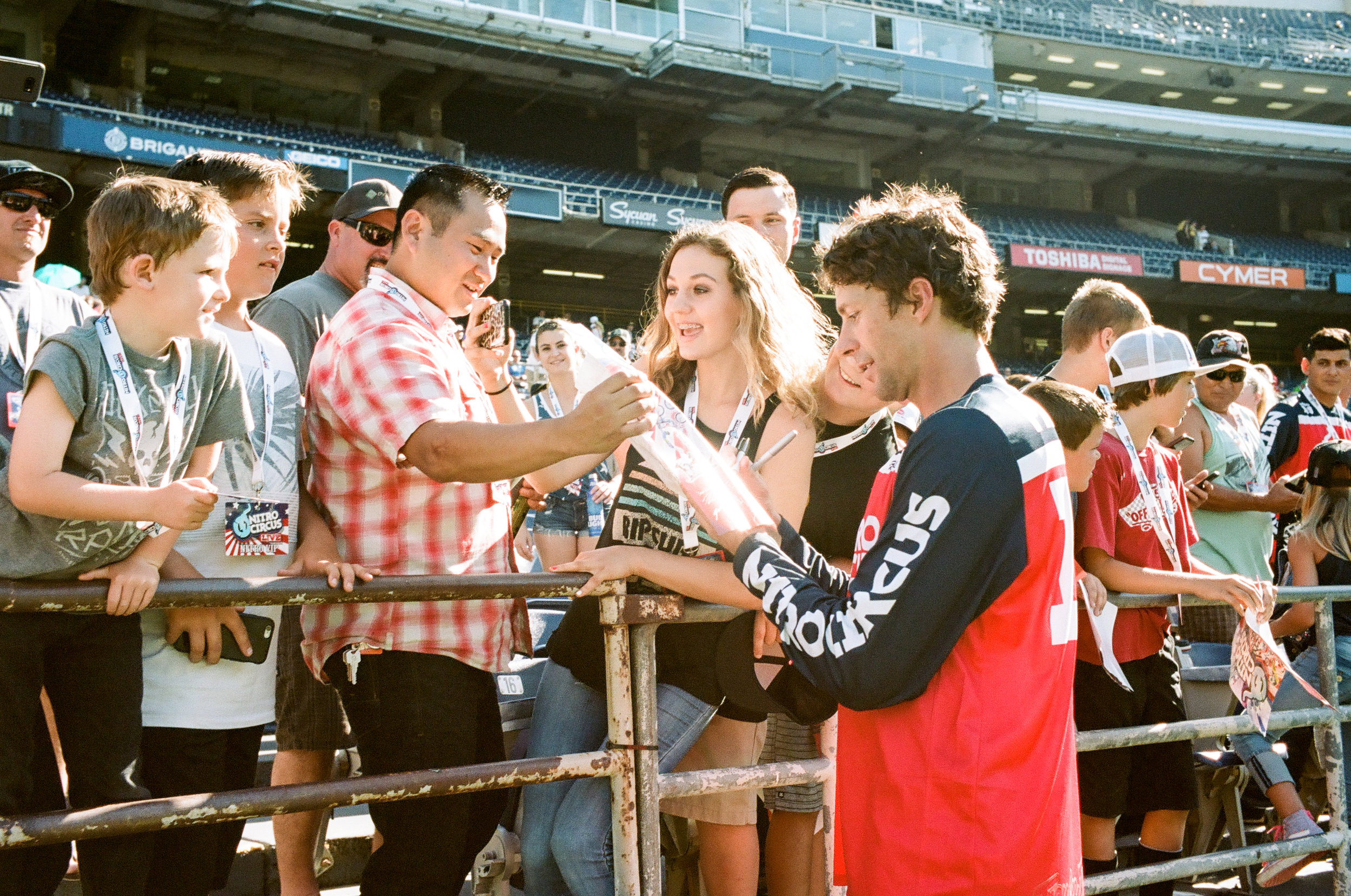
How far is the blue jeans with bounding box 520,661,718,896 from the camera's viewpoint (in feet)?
7.09

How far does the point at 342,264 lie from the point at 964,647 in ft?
8.40

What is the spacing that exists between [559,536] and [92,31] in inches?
854

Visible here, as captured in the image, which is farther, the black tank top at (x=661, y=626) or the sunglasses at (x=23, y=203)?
the sunglasses at (x=23, y=203)

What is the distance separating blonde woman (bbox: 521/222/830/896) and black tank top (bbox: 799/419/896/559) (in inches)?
10.2

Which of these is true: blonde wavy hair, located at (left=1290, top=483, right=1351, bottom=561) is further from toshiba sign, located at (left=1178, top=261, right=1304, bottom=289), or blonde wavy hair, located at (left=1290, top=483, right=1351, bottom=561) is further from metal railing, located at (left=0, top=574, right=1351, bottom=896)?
toshiba sign, located at (left=1178, top=261, right=1304, bottom=289)

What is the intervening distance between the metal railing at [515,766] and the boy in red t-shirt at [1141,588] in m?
0.33

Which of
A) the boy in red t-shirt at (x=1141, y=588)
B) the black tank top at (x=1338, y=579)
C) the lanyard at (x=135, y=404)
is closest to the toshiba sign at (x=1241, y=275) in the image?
the black tank top at (x=1338, y=579)

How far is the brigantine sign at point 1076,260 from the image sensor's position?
2817 cm

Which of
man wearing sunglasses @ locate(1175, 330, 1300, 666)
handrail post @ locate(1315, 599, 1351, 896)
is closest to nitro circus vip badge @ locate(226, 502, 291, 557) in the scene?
handrail post @ locate(1315, 599, 1351, 896)

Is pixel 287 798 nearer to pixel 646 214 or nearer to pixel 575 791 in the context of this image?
pixel 575 791

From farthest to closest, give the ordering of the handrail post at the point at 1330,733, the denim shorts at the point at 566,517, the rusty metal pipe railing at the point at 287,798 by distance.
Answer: the denim shorts at the point at 566,517
the handrail post at the point at 1330,733
the rusty metal pipe railing at the point at 287,798

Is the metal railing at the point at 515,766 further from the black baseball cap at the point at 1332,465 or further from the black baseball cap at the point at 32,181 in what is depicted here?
the black baseball cap at the point at 1332,465

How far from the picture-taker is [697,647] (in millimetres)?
2369

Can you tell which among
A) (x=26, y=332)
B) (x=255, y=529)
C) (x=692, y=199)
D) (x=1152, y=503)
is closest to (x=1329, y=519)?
(x=1152, y=503)
